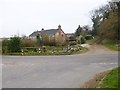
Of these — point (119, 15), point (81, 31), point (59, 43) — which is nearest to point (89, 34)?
point (81, 31)

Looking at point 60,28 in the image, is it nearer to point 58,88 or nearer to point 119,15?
point 119,15

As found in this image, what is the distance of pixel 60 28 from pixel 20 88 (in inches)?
2615

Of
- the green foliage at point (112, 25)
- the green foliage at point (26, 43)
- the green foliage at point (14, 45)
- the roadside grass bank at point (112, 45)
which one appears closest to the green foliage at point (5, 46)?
the green foliage at point (14, 45)

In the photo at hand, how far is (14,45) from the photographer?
39469mm

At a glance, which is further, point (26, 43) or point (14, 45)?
point (26, 43)

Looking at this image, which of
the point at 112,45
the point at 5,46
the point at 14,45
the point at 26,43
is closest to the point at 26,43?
the point at 26,43

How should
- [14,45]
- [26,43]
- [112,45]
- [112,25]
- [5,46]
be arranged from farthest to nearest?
[112,45] < [26,43] < [5,46] < [14,45] < [112,25]

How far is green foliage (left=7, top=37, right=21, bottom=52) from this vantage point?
39.4 metres

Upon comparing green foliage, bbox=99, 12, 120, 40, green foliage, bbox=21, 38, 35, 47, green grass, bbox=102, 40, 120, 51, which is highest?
green foliage, bbox=99, 12, 120, 40

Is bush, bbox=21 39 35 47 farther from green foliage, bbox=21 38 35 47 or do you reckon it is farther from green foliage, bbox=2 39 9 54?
green foliage, bbox=2 39 9 54

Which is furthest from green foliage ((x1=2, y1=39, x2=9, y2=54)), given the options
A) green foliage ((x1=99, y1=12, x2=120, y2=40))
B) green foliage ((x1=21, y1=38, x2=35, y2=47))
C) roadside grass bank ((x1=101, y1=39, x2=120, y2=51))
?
roadside grass bank ((x1=101, y1=39, x2=120, y2=51))

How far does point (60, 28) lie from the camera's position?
7725 centimetres

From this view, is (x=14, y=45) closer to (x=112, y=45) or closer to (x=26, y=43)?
(x=26, y=43)

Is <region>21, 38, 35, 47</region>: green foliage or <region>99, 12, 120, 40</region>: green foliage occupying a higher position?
<region>99, 12, 120, 40</region>: green foliage
